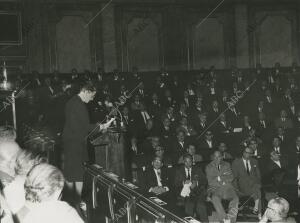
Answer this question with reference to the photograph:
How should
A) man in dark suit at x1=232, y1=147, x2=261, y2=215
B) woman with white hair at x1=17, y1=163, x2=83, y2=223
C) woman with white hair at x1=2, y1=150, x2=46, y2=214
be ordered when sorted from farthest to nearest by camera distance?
1. man in dark suit at x1=232, y1=147, x2=261, y2=215
2. woman with white hair at x1=2, y1=150, x2=46, y2=214
3. woman with white hair at x1=17, y1=163, x2=83, y2=223

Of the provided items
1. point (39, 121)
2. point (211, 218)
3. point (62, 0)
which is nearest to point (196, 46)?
point (62, 0)

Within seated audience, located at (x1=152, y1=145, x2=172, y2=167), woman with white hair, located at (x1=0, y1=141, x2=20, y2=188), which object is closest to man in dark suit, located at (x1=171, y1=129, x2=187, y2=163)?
seated audience, located at (x1=152, y1=145, x2=172, y2=167)

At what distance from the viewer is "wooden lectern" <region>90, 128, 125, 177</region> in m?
4.37

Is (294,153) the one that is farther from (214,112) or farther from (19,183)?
(19,183)

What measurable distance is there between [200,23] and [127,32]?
7.49ft

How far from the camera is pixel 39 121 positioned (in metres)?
8.54

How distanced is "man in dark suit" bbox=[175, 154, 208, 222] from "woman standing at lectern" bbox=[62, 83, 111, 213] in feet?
9.34

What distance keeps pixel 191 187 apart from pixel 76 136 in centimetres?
335

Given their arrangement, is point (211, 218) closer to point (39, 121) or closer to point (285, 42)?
point (39, 121)

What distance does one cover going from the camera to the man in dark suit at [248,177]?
7.07 meters

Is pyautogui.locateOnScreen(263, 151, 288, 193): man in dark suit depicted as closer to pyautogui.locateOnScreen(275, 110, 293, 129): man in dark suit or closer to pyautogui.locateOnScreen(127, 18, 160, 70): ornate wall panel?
pyautogui.locateOnScreen(275, 110, 293, 129): man in dark suit

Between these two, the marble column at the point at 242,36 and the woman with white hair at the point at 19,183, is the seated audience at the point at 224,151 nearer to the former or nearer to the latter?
the marble column at the point at 242,36

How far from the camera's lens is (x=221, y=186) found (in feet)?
22.4

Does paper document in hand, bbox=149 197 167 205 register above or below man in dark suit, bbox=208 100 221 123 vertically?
below
